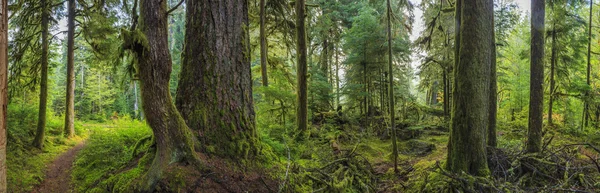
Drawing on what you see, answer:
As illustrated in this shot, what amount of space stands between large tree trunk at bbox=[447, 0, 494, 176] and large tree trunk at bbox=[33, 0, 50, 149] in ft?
38.9

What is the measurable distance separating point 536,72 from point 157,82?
8.20 meters

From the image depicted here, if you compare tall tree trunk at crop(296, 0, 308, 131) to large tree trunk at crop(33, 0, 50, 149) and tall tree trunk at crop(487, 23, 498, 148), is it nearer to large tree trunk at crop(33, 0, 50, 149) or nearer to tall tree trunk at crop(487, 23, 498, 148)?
tall tree trunk at crop(487, 23, 498, 148)

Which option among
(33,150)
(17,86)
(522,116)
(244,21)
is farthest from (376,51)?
(17,86)

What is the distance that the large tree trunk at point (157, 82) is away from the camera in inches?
114

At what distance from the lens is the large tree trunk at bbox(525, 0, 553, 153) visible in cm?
687

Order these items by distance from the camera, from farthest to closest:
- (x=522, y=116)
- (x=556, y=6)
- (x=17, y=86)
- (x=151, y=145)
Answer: (x=522, y=116) < (x=556, y=6) < (x=17, y=86) < (x=151, y=145)

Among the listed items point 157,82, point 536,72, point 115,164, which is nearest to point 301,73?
point 115,164

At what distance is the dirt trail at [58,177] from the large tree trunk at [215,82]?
4.03 meters

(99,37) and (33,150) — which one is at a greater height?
(99,37)

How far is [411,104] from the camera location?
14.3 metres

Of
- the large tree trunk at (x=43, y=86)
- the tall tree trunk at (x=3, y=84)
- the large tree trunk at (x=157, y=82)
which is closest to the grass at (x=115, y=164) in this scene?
the large tree trunk at (x=157, y=82)

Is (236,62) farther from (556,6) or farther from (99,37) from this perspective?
(556,6)

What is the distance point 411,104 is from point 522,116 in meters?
7.62

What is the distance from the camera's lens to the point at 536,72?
6980 millimetres
